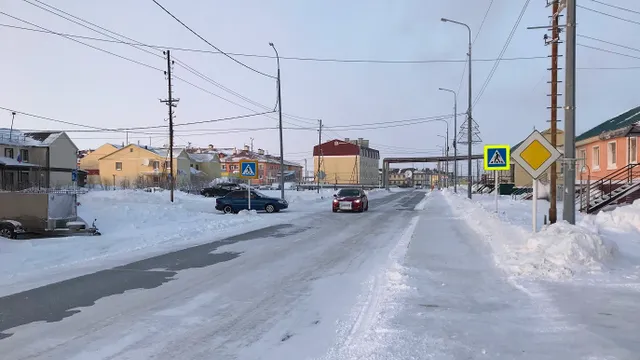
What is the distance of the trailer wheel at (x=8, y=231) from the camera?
14.0 meters

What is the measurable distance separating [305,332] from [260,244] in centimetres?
821

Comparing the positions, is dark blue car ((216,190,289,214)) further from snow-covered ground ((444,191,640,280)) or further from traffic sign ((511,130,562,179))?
snow-covered ground ((444,191,640,280))

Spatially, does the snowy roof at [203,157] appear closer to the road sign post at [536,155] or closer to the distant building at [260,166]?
the distant building at [260,166]

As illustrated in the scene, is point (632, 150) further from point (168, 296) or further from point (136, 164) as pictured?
point (136, 164)

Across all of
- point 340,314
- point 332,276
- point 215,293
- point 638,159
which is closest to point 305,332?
point 340,314

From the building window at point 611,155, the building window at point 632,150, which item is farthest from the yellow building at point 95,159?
the building window at point 632,150

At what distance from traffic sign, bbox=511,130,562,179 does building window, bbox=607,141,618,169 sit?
62.6ft

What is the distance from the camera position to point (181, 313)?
632 centimetres

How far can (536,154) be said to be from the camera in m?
11.3

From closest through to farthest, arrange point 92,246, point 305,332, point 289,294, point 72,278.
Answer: point 305,332
point 289,294
point 72,278
point 92,246

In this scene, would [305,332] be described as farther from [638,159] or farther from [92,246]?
[638,159]

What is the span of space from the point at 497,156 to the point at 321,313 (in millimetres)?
14038

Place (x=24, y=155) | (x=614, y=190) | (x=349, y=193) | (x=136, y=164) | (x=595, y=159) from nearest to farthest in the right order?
(x=614, y=190) < (x=349, y=193) < (x=595, y=159) < (x=24, y=155) < (x=136, y=164)

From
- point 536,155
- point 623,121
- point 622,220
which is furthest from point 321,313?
point 623,121
